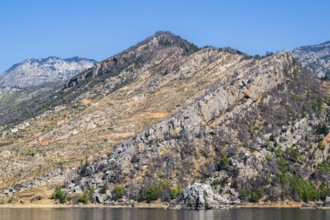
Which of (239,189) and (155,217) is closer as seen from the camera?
(155,217)

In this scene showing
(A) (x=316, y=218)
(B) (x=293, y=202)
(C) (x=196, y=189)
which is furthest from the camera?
(B) (x=293, y=202)

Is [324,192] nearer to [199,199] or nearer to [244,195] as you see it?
[244,195]

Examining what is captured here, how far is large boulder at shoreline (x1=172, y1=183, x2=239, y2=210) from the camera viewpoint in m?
179

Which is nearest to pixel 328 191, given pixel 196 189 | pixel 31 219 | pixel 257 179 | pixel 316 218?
pixel 257 179

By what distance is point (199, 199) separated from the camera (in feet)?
587

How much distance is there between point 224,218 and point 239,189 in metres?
59.5

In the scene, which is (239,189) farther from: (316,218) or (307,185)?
(316,218)

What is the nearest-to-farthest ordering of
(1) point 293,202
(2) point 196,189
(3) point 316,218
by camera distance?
(3) point 316,218
(2) point 196,189
(1) point 293,202

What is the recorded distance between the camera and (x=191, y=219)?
139125 millimetres

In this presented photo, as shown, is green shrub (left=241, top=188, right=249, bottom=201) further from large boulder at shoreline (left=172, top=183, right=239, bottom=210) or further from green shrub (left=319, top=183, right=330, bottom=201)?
green shrub (left=319, top=183, right=330, bottom=201)

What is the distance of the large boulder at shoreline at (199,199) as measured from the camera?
179 metres

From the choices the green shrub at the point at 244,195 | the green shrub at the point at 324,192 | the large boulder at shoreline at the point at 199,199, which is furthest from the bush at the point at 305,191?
the large boulder at shoreline at the point at 199,199

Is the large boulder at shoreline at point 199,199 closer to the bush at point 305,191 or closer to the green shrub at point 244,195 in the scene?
the green shrub at point 244,195

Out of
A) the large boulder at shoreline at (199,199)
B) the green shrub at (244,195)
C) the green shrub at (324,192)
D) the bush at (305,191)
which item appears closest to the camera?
the large boulder at shoreline at (199,199)
